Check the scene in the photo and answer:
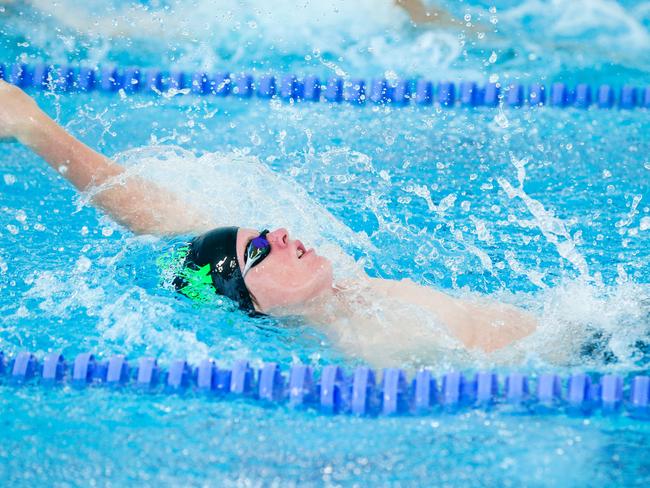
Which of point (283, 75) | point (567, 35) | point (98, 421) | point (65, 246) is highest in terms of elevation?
point (567, 35)

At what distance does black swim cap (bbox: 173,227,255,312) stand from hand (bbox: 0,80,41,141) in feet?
2.04

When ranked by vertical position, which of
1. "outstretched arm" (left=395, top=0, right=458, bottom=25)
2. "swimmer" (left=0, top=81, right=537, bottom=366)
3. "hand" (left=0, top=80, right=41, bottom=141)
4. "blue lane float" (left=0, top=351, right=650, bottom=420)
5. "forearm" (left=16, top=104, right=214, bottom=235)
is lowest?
"blue lane float" (left=0, top=351, right=650, bottom=420)

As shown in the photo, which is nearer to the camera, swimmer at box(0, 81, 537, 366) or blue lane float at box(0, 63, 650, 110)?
swimmer at box(0, 81, 537, 366)

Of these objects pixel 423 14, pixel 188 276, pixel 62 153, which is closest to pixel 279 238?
pixel 188 276

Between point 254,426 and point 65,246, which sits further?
point 65,246

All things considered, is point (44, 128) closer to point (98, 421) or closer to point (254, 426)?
point (98, 421)

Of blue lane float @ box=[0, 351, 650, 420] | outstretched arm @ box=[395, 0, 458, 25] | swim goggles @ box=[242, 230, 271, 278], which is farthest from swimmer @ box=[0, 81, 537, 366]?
outstretched arm @ box=[395, 0, 458, 25]

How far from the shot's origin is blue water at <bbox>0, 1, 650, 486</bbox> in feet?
6.79

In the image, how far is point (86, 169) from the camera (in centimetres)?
268

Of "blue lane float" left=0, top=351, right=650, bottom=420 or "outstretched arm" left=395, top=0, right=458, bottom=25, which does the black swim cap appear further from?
"outstretched arm" left=395, top=0, right=458, bottom=25

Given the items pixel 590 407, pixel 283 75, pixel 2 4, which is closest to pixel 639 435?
pixel 590 407

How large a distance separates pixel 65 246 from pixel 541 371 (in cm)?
164

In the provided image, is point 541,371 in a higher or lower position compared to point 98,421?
higher

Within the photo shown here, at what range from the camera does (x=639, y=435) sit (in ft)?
6.93
